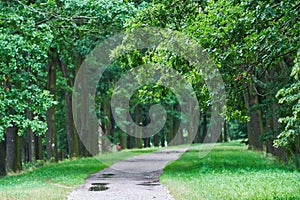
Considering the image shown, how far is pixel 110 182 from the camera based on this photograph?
15.6 meters

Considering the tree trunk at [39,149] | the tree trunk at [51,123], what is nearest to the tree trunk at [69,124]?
the tree trunk at [51,123]

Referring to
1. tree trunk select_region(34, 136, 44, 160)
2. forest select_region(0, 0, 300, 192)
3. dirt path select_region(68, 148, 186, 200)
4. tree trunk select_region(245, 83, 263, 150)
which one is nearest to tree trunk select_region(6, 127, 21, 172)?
forest select_region(0, 0, 300, 192)

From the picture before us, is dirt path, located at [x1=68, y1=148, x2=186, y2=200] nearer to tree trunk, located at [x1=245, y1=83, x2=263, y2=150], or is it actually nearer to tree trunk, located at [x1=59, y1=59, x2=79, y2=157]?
tree trunk, located at [x1=59, y1=59, x2=79, y2=157]

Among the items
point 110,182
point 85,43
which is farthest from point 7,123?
point 85,43

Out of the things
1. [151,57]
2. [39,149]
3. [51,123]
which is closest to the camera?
[151,57]

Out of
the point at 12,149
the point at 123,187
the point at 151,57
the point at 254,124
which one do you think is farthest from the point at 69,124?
the point at 151,57

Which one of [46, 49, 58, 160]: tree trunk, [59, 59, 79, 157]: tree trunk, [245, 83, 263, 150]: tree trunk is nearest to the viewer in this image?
[46, 49, 58, 160]: tree trunk

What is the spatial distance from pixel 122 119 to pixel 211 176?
26.8 metres

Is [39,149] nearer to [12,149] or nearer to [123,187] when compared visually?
[12,149]

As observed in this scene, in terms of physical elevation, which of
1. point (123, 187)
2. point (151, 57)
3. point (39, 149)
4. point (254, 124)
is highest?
point (151, 57)

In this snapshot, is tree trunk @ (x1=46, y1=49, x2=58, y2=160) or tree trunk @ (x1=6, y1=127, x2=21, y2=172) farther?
tree trunk @ (x1=46, y1=49, x2=58, y2=160)

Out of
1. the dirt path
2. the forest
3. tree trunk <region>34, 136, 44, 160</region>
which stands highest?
the forest

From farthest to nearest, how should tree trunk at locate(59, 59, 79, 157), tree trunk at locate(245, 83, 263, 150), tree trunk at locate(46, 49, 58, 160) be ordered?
tree trunk at locate(245, 83, 263, 150), tree trunk at locate(59, 59, 79, 157), tree trunk at locate(46, 49, 58, 160)

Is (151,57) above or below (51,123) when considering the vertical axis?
above
